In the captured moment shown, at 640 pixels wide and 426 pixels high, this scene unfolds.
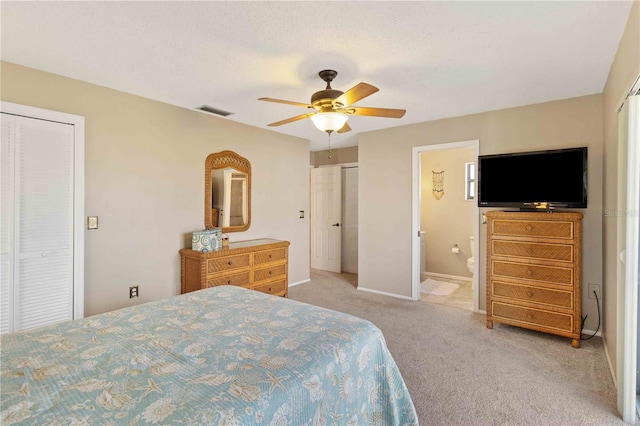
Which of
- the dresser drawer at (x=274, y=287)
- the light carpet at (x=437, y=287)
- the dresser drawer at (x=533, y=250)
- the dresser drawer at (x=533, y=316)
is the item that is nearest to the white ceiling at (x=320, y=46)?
the dresser drawer at (x=533, y=250)

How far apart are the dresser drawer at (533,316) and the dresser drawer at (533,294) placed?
89 millimetres

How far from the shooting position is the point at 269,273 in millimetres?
4062

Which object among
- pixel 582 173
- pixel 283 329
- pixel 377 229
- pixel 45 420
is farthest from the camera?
pixel 377 229

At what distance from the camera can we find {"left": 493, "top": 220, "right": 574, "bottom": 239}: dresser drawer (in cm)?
291

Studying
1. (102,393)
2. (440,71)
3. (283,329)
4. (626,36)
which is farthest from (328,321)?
(626,36)

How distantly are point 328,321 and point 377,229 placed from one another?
3.09 m

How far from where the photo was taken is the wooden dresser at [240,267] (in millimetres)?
3398

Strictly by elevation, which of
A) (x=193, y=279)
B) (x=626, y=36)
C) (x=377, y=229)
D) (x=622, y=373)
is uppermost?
(x=626, y=36)

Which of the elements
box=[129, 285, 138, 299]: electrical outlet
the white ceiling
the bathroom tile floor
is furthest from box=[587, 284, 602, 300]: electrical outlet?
box=[129, 285, 138, 299]: electrical outlet

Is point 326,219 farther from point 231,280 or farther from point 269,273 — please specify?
point 231,280

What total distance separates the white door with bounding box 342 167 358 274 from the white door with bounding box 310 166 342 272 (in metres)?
0.11

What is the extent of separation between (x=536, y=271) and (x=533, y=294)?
9.0 inches

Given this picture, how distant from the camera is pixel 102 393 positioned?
3.55ft

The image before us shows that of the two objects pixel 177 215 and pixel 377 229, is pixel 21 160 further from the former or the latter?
pixel 377 229
